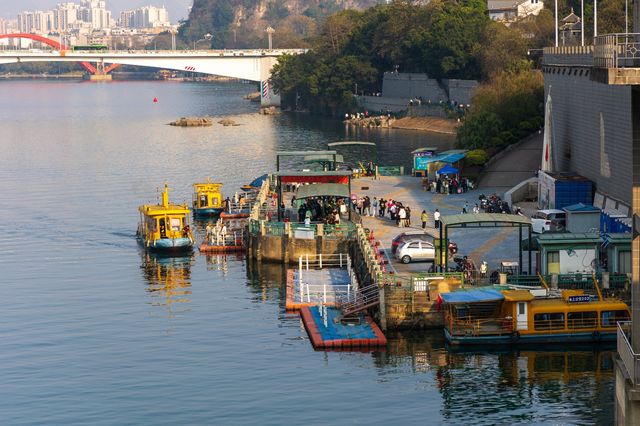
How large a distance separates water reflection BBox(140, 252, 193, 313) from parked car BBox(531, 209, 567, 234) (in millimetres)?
14907

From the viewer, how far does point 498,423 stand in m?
38.9

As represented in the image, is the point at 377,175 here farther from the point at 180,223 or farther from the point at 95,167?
the point at 95,167

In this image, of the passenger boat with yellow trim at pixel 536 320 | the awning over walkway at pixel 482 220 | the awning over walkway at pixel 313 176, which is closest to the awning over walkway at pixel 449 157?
the awning over walkway at pixel 313 176

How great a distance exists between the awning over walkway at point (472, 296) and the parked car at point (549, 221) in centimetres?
1188

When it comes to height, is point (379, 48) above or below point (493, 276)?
above

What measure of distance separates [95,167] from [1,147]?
27.5 meters

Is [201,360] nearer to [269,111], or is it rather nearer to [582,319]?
[582,319]

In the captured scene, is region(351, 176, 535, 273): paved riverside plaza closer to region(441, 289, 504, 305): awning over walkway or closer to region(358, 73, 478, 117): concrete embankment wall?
region(441, 289, 504, 305): awning over walkway

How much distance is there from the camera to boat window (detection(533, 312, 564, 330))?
152 ft

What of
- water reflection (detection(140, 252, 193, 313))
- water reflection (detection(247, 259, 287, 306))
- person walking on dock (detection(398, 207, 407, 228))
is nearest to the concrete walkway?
person walking on dock (detection(398, 207, 407, 228))

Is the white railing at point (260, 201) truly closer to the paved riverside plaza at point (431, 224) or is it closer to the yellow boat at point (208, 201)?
the yellow boat at point (208, 201)

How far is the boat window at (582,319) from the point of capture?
46.5 metres

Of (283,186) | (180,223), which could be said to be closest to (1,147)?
(283,186)

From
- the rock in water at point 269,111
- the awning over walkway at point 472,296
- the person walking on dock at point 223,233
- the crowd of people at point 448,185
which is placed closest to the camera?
the awning over walkway at point 472,296
